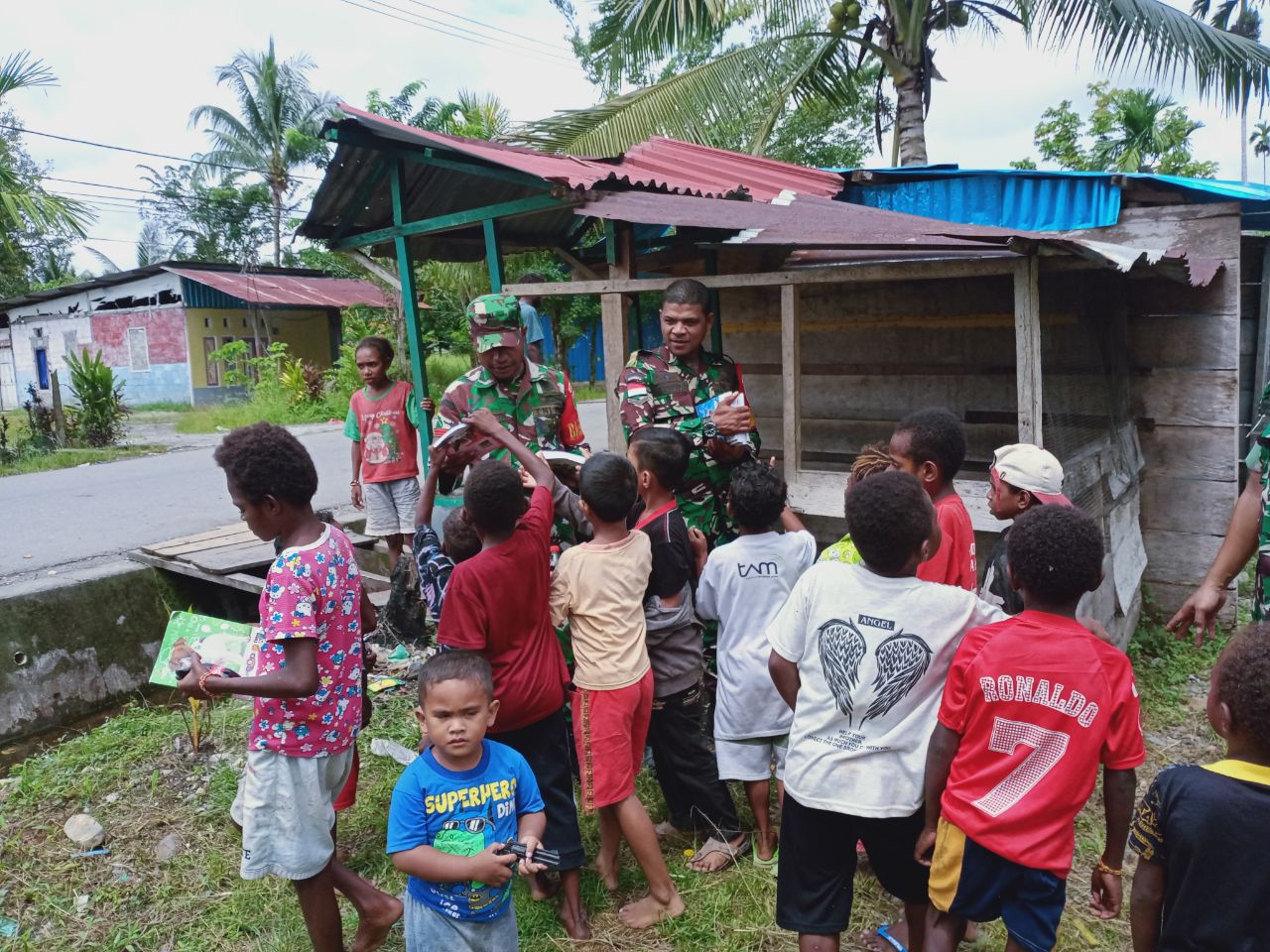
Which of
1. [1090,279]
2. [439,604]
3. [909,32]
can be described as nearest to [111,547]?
[439,604]

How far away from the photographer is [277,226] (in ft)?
93.4

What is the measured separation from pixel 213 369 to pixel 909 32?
18.8 m

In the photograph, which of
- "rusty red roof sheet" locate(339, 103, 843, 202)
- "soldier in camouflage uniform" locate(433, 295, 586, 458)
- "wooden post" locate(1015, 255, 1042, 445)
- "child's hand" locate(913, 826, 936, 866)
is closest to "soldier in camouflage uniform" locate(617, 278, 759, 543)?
"soldier in camouflage uniform" locate(433, 295, 586, 458)

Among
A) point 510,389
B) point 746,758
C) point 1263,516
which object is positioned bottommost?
point 746,758

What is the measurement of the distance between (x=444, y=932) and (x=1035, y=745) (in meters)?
1.42

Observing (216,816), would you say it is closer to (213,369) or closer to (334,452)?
(334,452)

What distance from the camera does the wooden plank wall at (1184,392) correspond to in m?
5.46

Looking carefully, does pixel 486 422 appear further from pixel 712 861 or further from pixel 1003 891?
pixel 1003 891

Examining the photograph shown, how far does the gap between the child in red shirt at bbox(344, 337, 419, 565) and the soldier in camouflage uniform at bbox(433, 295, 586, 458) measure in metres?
1.86

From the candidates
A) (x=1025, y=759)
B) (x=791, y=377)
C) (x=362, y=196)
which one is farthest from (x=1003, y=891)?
(x=362, y=196)

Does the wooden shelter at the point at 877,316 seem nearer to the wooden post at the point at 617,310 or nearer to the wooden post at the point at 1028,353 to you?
the wooden post at the point at 617,310

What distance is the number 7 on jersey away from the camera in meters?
1.82

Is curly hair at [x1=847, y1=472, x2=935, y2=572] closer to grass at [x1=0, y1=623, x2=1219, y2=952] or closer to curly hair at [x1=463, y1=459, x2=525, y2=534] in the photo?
curly hair at [x1=463, y1=459, x2=525, y2=534]

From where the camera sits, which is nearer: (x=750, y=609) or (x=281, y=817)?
(x=281, y=817)
